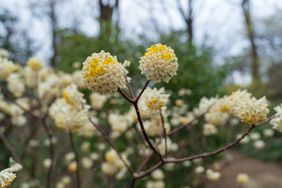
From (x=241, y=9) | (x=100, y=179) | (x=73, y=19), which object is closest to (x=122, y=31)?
(x=100, y=179)

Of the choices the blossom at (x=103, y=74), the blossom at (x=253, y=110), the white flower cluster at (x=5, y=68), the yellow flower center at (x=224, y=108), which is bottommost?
the blossom at (x=253, y=110)

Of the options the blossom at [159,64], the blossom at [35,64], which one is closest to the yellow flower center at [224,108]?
the blossom at [159,64]

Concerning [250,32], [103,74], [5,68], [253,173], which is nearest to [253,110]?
[103,74]

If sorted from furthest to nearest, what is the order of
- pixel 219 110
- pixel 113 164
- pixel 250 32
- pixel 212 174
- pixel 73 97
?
pixel 250 32 < pixel 113 164 < pixel 212 174 < pixel 219 110 < pixel 73 97

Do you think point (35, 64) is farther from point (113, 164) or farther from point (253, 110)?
point (253, 110)

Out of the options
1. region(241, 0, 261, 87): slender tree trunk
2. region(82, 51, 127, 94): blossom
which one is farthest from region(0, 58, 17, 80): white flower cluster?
region(241, 0, 261, 87): slender tree trunk

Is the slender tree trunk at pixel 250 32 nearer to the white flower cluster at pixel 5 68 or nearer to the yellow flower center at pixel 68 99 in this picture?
the white flower cluster at pixel 5 68
